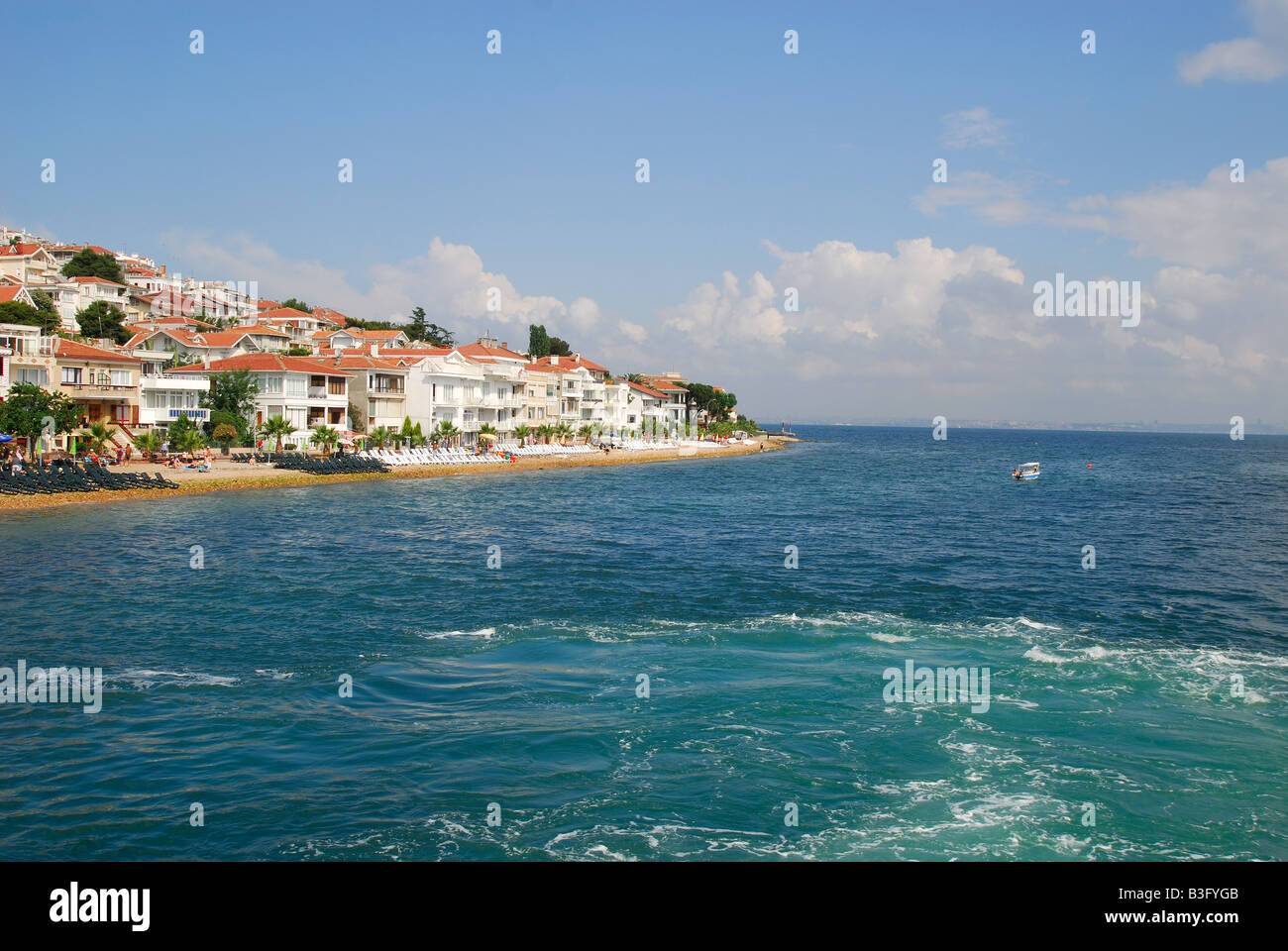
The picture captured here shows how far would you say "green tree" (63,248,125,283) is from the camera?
4304 inches

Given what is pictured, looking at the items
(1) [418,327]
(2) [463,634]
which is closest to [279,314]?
(1) [418,327]

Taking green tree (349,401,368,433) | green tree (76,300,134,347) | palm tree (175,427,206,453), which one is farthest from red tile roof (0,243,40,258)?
palm tree (175,427,206,453)

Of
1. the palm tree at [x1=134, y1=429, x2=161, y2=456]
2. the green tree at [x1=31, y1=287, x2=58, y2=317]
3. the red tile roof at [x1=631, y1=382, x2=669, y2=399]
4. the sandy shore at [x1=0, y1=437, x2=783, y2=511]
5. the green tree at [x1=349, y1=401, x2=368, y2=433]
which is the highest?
the green tree at [x1=31, y1=287, x2=58, y2=317]

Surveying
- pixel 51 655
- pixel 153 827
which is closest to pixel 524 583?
pixel 51 655

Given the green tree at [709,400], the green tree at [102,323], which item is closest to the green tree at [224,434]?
the green tree at [102,323]

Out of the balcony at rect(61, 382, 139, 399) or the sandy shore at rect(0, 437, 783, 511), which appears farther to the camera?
the balcony at rect(61, 382, 139, 399)

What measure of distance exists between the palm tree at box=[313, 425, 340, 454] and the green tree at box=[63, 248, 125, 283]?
62.2 m

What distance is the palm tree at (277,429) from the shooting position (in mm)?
63406

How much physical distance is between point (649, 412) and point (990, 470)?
4718 cm

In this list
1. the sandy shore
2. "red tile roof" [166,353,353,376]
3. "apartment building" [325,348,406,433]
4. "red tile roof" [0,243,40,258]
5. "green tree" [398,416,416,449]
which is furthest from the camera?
"red tile roof" [0,243,40,258]

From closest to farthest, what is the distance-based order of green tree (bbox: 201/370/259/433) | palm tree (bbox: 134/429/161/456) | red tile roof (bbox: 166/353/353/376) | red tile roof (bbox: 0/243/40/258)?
palm tree (bbox: 134/429/161/456), green tree (bbox: 201/370/259/433), red tile roof (bbox: 166/353/353/376), red tile roof (bbox: 0/243/40/258)

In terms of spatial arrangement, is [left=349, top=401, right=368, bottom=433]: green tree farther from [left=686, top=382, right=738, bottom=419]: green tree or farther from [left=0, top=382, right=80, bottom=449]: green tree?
[left=686, top=382, right=738, bottom=419]: green tree

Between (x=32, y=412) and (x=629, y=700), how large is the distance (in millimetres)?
46054

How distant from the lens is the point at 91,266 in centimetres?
11075
